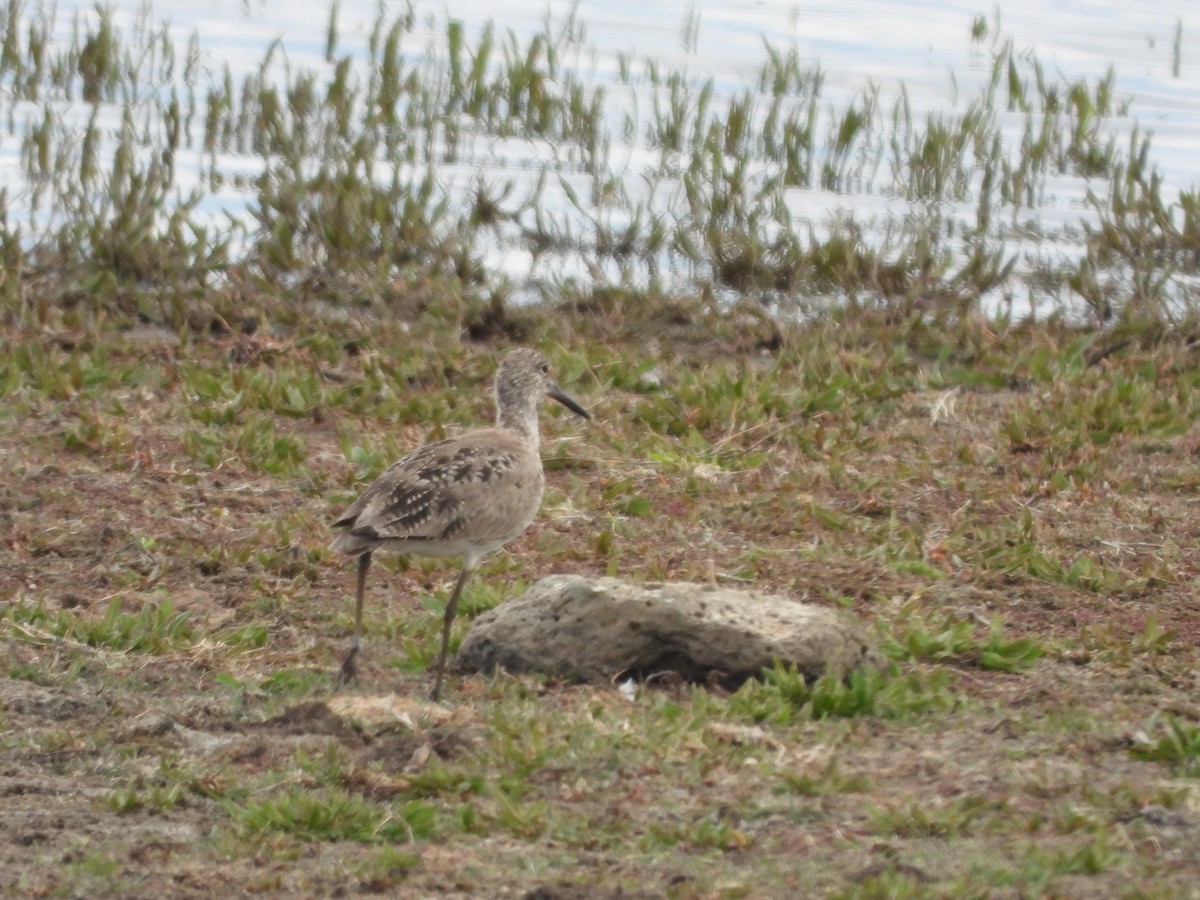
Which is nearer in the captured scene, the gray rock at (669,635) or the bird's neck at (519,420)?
the gray rock at (669,635)

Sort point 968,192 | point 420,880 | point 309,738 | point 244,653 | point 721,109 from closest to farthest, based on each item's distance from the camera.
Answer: point 420,880 < point 309,738 < point 244,653 < point 968,192 < point 721,109

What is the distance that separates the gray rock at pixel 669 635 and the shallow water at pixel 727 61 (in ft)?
18.4

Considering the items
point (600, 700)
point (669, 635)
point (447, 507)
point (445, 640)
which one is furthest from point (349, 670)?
point (669, 635)

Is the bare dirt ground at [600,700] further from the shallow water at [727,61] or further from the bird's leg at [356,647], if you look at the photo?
the shallow water at [727,61]

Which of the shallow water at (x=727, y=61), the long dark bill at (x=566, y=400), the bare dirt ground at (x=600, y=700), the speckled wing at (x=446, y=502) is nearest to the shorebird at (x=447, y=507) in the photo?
the speckled wing at (x=446, y=502)

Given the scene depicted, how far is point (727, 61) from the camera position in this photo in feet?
59.0

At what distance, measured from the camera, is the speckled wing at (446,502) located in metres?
6.80

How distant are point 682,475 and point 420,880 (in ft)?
13.6

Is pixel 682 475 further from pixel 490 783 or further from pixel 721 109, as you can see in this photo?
pixel 721 109

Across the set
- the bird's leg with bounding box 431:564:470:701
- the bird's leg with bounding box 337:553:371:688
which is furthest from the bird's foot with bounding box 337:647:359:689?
the bird's leg with bounding box 431:564:470:701

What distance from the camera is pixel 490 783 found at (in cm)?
564

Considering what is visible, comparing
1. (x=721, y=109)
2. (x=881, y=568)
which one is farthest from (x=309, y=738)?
(x=721, y=109)

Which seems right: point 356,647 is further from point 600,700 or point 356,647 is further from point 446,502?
point 600,700

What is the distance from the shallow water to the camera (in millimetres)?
13625
